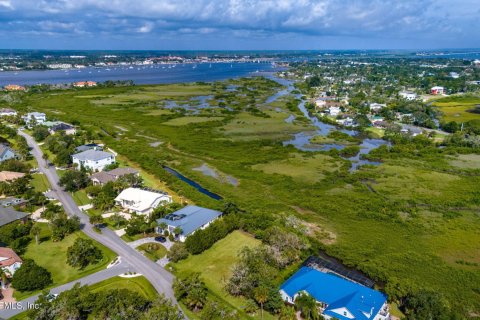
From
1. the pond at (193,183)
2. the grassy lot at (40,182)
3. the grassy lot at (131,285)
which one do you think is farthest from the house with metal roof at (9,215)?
the pond at (193,183)

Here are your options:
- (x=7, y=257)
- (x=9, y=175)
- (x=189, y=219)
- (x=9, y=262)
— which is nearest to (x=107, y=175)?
(x=9, y=175)

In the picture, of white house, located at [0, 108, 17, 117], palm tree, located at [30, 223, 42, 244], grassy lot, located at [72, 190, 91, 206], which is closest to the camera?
palm tree, located at [30, 223, 42, 244]

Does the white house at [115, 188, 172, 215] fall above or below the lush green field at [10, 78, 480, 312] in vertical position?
above

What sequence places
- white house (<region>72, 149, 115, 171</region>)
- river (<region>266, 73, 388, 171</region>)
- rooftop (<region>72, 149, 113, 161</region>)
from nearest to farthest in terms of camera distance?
white house (<region>72, 149, 115, 171</region>)
rooftop (<region>72, 149, 113, 161</region>)
river (<region>266, 73, 388, 171</region>)

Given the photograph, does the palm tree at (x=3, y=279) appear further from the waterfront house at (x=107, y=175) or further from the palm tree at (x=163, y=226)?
the waterfront house at (x=107, y=175)

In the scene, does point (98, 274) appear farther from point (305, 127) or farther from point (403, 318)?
point (305, 127)

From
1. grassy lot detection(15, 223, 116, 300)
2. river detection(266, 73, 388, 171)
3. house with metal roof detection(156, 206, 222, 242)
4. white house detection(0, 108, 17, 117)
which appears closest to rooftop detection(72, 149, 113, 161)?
grassy lot detection(15, 223, 116, 300)

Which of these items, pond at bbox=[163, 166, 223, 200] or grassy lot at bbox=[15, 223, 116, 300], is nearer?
grassy lot at bbox=[15, 223, 116, 300]

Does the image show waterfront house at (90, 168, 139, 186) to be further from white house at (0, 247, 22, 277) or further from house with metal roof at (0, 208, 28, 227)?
white house at (0, 247, 22, 277)
